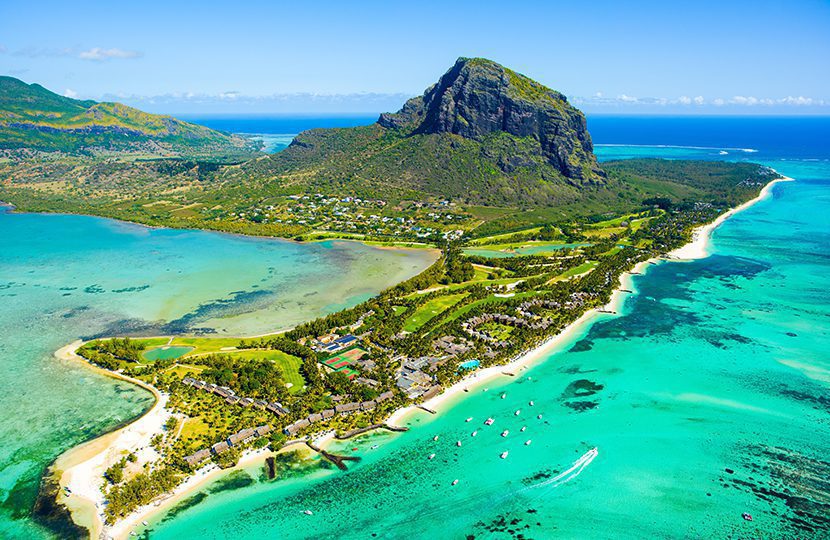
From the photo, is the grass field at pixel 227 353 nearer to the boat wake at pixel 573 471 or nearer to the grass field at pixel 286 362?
the grass field at pixel 286 362

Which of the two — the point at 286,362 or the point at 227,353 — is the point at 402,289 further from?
the point at 227,353

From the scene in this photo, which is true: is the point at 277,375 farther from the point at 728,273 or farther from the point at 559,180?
the point at 559,180

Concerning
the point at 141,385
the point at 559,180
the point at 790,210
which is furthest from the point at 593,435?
the point at 790,210

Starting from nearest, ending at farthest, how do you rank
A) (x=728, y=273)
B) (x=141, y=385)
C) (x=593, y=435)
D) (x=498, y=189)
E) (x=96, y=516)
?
1. (x=96, y=516)
2. (x=593, y=435)
3. (x=141, y=385)
4. (x=728, y=273)
5. (x=498, y=189)

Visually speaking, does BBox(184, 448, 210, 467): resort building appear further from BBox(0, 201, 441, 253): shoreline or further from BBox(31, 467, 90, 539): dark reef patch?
BBox(0, 201, 441, 253): shoreline

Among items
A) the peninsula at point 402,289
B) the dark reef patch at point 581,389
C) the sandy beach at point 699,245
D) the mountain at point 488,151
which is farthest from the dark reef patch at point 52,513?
the mountain at point 488,151

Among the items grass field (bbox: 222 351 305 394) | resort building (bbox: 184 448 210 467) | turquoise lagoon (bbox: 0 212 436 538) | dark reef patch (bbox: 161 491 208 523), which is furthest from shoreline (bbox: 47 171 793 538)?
grass field (bbox: 222 351 305 394)

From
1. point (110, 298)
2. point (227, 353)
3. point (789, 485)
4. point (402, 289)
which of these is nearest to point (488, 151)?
point (402, 289)
